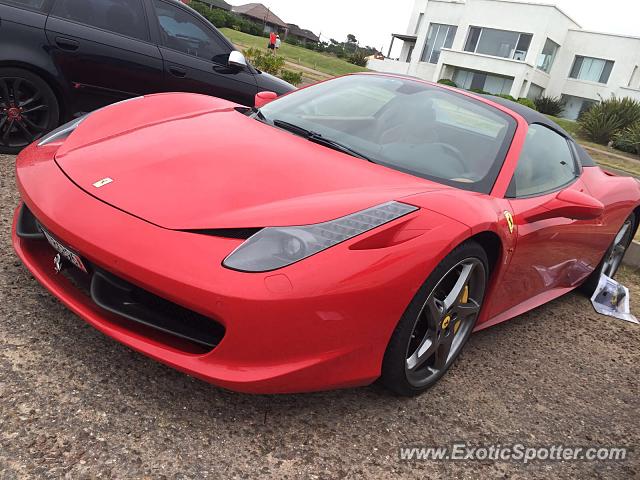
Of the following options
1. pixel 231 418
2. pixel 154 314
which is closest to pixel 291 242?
pixel 154 314

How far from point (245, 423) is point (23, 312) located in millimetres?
1046

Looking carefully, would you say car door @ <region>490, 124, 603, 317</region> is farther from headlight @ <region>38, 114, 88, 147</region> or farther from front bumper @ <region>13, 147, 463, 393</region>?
headlight @ <region>38, 114, 88, 147</region>

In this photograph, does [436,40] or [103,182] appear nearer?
[103,182]

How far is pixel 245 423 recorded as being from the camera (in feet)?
6.53

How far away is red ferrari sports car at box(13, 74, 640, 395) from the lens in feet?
5.95

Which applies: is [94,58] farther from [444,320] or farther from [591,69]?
[591,69]

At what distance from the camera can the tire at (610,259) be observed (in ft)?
A: 14.0

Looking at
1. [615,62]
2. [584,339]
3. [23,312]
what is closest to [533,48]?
[615,62]

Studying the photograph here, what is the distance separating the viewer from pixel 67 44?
419 cm

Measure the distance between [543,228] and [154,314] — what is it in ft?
6.30

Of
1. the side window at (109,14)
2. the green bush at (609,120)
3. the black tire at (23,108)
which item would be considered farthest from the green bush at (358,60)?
the black tire at (23,108)

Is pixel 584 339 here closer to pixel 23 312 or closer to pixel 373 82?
pixel 373 82

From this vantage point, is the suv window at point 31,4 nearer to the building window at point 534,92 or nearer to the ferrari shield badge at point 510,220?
the ferrari shield badge at point 510,220

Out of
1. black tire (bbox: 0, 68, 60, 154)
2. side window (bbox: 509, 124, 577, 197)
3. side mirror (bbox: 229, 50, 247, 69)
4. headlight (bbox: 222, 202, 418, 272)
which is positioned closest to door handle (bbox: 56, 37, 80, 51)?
black tire (bbox: 0, 68, 60, 154)
